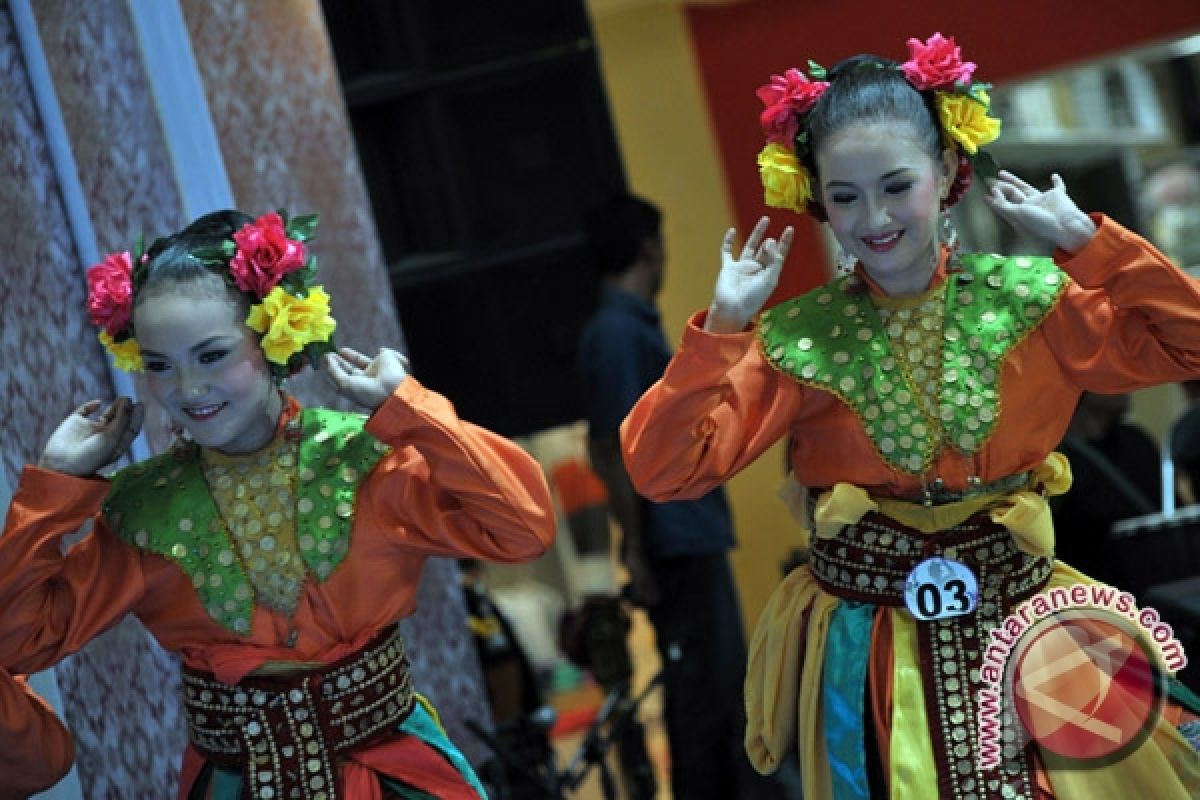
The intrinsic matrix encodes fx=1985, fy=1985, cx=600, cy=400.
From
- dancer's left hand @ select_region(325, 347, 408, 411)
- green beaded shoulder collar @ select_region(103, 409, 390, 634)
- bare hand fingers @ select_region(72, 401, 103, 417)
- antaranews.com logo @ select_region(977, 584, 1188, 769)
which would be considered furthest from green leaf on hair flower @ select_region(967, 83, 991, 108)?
bare hand fingers @ select_region(72, 401, 103, 417)

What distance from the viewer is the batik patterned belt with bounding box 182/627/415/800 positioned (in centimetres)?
289

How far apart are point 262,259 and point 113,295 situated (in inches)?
9.3

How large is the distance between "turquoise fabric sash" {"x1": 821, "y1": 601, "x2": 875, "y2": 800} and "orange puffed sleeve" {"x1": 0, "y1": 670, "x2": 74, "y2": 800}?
1180 mm

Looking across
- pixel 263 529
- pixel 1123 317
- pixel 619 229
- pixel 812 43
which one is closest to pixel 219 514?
pixel 263 529

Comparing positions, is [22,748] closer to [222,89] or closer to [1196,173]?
[222,89]

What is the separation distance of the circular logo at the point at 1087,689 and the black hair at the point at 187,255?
4.27 feet

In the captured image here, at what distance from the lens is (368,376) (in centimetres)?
290

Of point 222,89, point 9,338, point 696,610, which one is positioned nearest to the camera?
point 9,338

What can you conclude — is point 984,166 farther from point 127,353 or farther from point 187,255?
point 127,353

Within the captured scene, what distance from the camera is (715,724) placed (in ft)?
15.5

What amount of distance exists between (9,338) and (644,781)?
202 cm

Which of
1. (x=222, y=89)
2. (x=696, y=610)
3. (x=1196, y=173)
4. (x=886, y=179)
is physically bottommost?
(x=696, y=610)

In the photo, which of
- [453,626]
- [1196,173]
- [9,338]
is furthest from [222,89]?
[1196,173]

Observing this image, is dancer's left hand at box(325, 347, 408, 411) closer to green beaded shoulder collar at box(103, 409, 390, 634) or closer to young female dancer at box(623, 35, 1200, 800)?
green beaded shoulder collar at box(103, 409, 390, 634)
